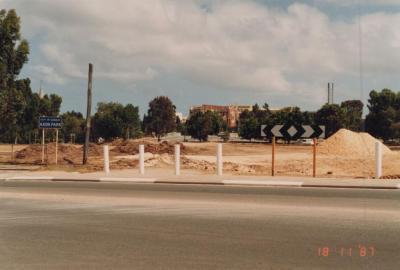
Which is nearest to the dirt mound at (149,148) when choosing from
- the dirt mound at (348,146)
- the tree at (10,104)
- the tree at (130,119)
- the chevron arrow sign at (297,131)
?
the dirt mound at (348,146)

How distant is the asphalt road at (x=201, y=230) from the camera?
6.52 metres

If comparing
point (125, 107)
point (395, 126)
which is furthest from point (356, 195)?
point (125, 107)

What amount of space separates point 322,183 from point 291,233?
8356 millimetres

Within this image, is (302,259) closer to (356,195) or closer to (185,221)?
(185,221)

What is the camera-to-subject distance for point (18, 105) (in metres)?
30.0

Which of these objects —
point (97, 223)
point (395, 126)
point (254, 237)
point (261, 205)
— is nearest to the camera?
point (254, 237)

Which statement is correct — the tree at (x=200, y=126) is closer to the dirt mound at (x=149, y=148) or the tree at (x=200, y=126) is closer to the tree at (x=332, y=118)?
the tree at (x=332, y=118)

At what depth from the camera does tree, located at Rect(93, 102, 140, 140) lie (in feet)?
357

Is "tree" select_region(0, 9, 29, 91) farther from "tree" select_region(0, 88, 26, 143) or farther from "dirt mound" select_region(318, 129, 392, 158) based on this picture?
"dirt mound" select_region(318, 129, 392, 158)

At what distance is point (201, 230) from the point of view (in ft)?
27.8

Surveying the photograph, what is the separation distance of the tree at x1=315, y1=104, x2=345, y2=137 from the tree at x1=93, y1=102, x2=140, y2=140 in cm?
4119
